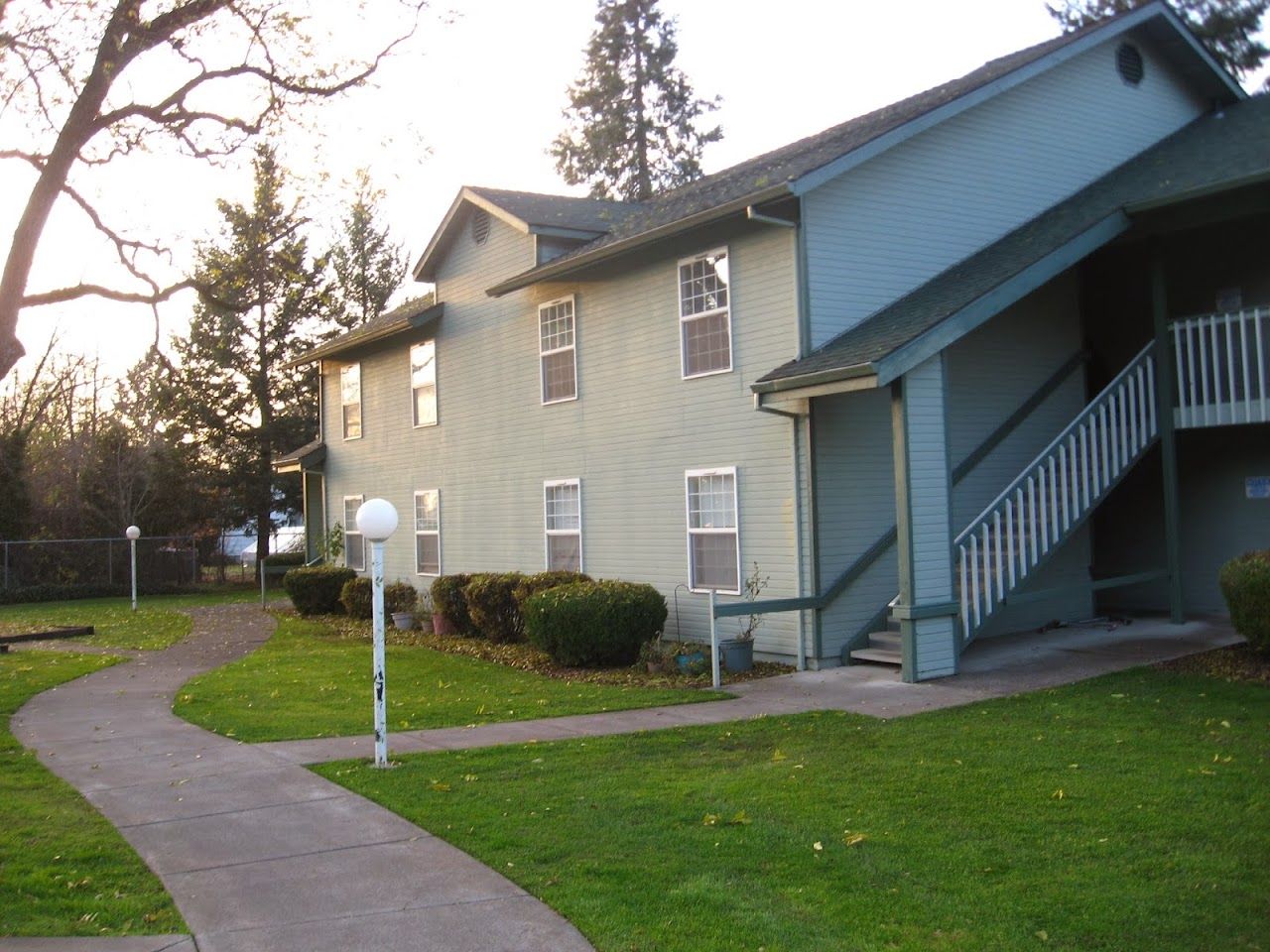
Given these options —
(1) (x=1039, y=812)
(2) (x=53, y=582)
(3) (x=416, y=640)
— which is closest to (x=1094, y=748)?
(1) (x=1039, y=812)

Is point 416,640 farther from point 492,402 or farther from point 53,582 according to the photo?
point 53,582

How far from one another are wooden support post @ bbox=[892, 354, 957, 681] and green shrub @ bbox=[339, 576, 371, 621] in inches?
486

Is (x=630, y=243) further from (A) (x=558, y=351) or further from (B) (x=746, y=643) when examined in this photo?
(B) (x=746, y=643)

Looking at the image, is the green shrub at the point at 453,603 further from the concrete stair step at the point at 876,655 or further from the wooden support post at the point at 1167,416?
the wooden support post at the point at 1167,416

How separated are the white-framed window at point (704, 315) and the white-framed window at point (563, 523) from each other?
3.22m

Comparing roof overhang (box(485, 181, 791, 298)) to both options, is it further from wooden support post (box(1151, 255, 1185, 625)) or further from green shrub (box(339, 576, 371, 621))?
green shrub (box(339, 576, 371, 621))

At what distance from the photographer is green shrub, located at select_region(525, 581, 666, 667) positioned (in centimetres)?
1358

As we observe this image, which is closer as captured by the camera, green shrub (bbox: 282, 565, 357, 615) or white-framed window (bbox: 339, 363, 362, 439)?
green shrub (bbox: 282, 565, 357, 615)

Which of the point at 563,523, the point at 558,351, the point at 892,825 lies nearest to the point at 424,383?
the point at 558,351

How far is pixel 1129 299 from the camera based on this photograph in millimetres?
15633

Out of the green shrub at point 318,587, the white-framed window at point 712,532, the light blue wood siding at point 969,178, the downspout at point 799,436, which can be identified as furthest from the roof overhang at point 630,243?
the green shrub at point 318,587

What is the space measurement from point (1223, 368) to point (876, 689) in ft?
20.4

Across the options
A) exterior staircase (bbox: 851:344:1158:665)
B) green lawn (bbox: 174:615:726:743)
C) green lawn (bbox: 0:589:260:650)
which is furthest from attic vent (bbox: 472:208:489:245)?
exterior staircase (bbox: 851:344:1158:665)

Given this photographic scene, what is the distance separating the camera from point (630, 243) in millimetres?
14602
